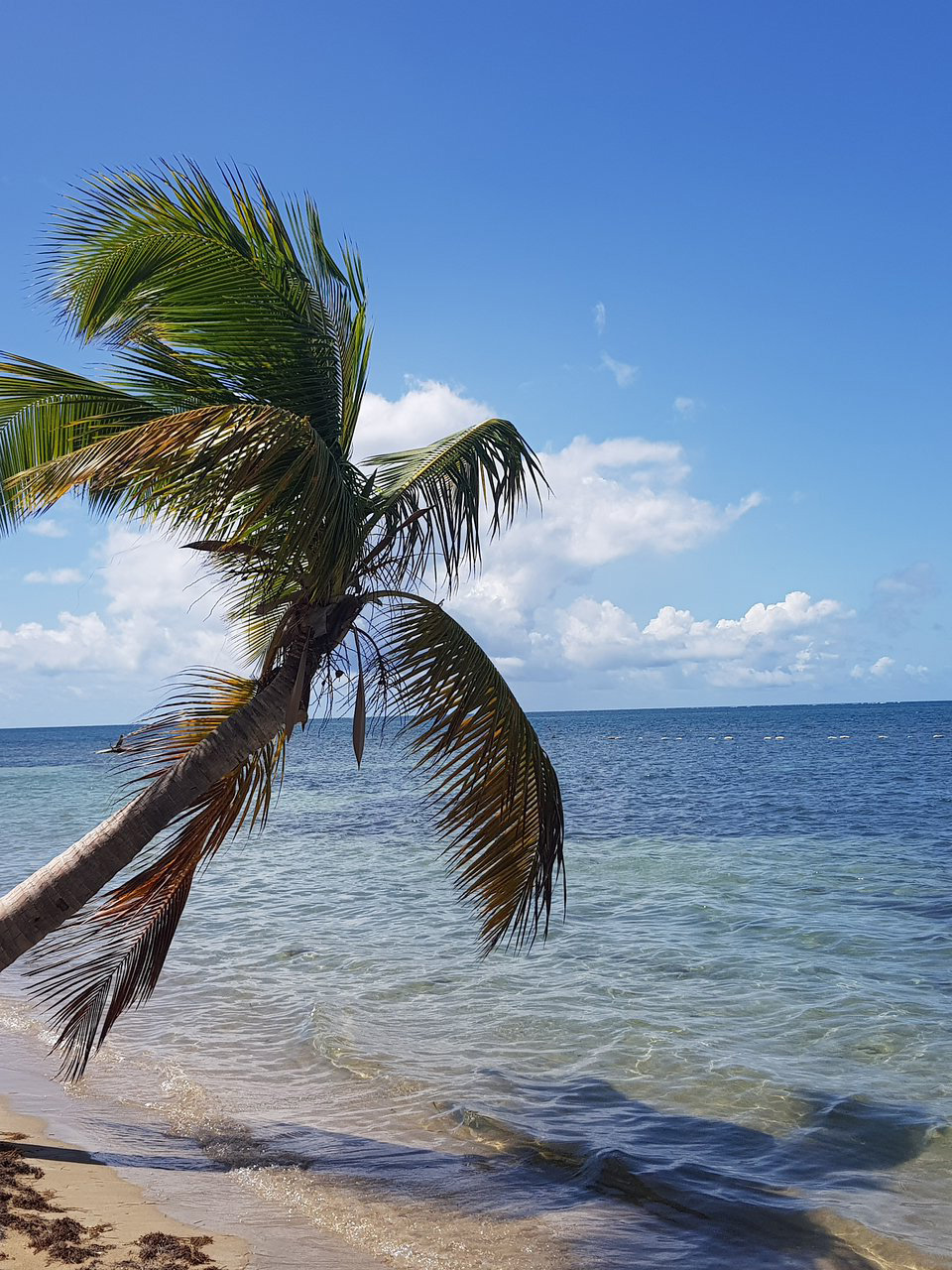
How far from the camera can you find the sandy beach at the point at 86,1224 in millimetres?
4621

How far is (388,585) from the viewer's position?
17.8 ft

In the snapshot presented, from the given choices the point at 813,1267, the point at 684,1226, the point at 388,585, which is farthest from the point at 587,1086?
the point at 388,585

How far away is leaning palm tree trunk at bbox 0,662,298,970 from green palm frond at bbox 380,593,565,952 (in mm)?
686

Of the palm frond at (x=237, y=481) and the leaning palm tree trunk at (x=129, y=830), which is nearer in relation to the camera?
the palm frond at (x=237, y=481)

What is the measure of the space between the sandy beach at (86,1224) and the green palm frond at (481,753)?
6.72 feet

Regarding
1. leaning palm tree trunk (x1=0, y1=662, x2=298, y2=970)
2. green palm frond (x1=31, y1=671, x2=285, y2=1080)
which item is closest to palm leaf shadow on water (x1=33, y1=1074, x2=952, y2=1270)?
green palm frond (x1=31, y1=671, x2=285, y2=1080)

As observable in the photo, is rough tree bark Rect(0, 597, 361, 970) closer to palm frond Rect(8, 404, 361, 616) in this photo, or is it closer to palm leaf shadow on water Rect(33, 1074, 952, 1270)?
palm frond Rect(8, 404, 361, 616)

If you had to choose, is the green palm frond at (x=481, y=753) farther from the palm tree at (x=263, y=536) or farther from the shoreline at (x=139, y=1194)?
the shoreline at (x=139, y=1194)

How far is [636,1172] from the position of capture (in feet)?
20.7

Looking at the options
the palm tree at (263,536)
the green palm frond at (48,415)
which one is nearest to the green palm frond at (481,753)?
the palm tree at (263,536)

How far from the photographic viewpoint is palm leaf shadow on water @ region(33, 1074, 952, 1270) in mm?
5406

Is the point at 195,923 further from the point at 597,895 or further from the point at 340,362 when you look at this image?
the point at 340,362

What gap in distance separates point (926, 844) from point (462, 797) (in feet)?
56.3

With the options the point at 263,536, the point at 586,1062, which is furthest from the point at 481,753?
the point at 586,1062
